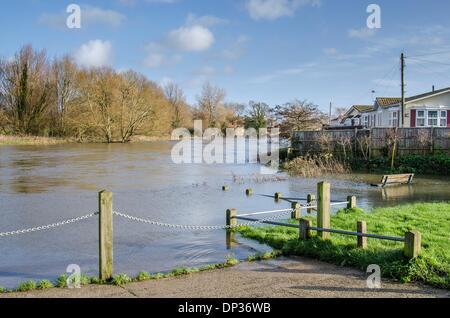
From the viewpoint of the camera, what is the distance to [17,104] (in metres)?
64.2

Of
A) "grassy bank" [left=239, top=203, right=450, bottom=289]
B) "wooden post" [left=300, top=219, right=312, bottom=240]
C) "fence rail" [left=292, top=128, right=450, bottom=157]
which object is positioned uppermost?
"fence rail" [left=292, top=128, right=450, bottom=157]

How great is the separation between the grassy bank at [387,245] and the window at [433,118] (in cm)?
2744

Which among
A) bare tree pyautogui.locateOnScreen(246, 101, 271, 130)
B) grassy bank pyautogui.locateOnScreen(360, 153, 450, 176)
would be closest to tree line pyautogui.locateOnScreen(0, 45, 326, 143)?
bare tree pyautogui.locateOnScreen(246, 101, 271, 130)

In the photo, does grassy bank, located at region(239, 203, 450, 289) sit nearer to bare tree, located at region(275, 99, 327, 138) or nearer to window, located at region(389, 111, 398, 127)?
window, located at region(389, 111, 398, 127)

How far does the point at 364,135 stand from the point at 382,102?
1471 centimetres

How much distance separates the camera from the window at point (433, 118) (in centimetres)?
3814

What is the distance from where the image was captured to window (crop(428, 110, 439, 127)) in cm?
3814

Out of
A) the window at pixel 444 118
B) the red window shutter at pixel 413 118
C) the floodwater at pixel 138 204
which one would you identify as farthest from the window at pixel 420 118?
the floodwater at pixel 138 204

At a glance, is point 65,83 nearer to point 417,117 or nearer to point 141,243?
point 417,117

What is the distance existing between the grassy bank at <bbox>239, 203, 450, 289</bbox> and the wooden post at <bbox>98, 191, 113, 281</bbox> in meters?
3.20

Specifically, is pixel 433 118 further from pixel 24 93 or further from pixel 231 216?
pixel 24 93

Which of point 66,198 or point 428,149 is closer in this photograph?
point 66,198

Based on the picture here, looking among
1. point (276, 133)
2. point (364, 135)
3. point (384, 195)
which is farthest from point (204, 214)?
point (276, 133)

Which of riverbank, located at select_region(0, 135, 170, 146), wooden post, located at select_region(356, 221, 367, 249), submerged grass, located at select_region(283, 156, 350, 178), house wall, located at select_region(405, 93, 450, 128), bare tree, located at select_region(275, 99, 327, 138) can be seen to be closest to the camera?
wooden post, located at select_region(356, 221, 367, 249)
